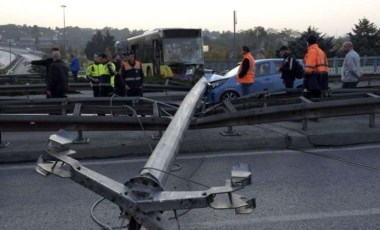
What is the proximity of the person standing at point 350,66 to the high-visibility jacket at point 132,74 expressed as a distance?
4.86m

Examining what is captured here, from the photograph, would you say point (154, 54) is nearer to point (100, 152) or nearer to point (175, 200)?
point (100, 152)

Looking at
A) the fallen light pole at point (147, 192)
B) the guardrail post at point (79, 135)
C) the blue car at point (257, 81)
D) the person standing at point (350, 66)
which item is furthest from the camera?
the blue car at point (257, 81)

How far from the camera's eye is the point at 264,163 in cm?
696

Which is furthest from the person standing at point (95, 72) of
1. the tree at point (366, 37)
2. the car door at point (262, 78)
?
the tree at point (366, 37)

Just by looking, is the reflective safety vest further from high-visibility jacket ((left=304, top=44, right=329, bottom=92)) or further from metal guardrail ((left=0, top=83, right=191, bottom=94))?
metal guardrail ((left=0, top=83, right=191, bottom=94))

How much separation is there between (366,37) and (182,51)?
1306 inches

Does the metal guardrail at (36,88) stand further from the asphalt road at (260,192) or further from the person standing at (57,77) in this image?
the asphalt road at (260,192)

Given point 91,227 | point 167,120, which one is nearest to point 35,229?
point 91,227

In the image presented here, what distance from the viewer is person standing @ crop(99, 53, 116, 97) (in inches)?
461

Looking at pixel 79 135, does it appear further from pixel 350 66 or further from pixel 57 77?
pixel 350 66

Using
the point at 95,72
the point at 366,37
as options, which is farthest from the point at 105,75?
the point at 366,37

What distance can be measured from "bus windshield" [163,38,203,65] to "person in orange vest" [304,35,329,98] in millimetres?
15126

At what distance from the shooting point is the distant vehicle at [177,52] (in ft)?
82.3

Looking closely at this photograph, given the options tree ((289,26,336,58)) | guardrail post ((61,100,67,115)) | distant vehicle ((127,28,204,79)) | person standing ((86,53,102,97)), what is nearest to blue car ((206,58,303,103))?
person standing ((86,53,102,97))
